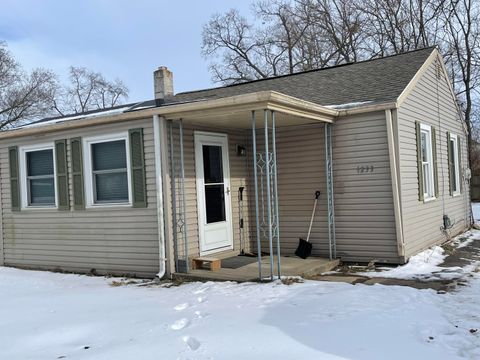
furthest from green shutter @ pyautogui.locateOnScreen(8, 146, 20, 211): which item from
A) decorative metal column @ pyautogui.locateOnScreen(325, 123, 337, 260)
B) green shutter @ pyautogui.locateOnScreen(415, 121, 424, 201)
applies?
green shutter @ pyautogui.locateOnScreen(415, 121, 424, 201)

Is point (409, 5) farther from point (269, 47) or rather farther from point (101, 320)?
point (101, 320)

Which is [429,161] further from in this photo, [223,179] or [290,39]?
[290,39]

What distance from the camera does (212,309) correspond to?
17.3 feet

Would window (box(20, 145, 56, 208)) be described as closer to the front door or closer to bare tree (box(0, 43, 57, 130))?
the front door

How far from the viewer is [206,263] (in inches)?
293

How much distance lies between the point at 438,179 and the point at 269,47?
21.2 m

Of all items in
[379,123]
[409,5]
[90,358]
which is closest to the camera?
[90,358]

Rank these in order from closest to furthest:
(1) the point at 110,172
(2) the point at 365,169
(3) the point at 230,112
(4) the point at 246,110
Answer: (4) the point at 246,110 < (3) the point at 230,112 < (2) the point at 365,169 < (1) the point at 110,172

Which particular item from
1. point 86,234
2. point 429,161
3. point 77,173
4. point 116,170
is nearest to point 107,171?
point 116,170

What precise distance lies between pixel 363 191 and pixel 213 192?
8.29ft

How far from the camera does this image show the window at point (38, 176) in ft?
28.5

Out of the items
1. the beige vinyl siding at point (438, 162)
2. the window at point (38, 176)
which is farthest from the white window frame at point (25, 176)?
the beige vinyl siding at point (438, 162)

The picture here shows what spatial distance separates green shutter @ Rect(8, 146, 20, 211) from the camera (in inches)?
353

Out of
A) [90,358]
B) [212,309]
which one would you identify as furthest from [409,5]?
[90,358]
